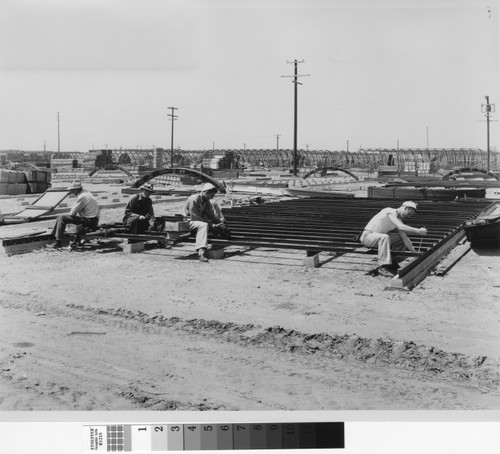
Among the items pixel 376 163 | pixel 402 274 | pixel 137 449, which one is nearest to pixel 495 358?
pixel 402 274

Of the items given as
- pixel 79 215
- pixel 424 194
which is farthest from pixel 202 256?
pixel 424 194

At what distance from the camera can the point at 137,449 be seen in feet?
11.6

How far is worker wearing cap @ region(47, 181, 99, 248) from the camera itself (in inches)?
369

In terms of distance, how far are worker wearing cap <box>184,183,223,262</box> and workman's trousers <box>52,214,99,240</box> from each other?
1637mm

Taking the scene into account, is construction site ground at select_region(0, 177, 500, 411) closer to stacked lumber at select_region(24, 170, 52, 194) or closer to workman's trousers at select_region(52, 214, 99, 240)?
workman's trousers at select_region(52, 214, 99, 240)

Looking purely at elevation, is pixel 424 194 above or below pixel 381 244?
above

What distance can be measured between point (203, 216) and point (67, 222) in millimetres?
2313

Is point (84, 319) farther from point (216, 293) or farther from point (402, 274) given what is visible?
point (402, 274)

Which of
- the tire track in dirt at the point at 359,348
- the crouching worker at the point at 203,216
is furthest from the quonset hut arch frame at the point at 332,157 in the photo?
the tire track in dirt at the point at 359,348

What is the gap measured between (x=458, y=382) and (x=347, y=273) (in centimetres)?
361

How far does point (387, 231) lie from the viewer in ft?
24.8

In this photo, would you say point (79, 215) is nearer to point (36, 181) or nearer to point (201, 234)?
point (201, 234)

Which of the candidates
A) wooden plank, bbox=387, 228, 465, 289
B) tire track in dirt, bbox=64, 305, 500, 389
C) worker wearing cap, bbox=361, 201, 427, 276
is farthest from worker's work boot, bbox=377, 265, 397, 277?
tire track in dirt, bbox=64, 305, 500, 389

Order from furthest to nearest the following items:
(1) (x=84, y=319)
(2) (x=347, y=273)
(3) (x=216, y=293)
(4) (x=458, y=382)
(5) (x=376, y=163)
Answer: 1. (5) (x=376, y=163)
2. (2) (x=347, y=273)
3. (3) (x=216, y=293)
4. (1) (x=84, y=319)
5. (4) (x=458, y=382)
